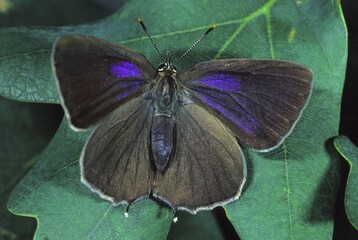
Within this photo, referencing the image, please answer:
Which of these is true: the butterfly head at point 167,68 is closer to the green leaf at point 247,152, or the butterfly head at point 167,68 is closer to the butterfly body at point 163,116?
the butterfly body at point 163,116

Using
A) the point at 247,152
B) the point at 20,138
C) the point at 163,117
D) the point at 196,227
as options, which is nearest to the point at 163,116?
the point at 163,117

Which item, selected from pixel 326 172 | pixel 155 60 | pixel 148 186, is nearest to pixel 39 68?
pixel 155 60

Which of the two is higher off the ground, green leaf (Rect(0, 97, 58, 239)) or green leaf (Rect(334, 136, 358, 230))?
green leaf (Rect(0, 97, 58, 239))

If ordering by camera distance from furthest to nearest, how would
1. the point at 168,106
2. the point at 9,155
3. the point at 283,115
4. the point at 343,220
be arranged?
the point at 9,155
the point at 343,220
the point at 168,106
the point at 283,115

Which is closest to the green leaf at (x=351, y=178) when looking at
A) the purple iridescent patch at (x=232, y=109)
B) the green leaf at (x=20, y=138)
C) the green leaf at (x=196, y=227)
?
the purple iridescent patch at (x=232, y=109)

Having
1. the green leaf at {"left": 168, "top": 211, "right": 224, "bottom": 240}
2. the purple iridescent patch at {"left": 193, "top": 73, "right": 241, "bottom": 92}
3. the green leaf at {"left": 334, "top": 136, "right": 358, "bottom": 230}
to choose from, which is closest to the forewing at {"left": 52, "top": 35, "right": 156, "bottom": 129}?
the purple iridescent patch at {"left": 193, "top": 73, "right": 241, "bottom": 92}

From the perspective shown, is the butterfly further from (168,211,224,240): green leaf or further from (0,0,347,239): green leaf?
(168,211,224,240): green leaf

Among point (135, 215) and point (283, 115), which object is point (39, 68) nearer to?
point (135, 215)
